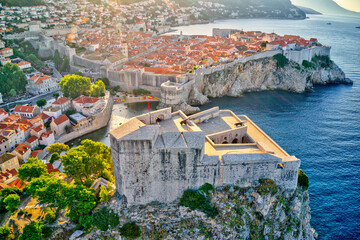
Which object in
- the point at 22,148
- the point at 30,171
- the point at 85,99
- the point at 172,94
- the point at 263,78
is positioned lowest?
the point at 22,148

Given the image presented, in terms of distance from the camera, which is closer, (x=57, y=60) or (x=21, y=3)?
(x=57, y=60)

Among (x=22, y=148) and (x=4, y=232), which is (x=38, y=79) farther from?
(x=4, y=232)

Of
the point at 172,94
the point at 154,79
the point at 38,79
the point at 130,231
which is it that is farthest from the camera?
the point at 154,79

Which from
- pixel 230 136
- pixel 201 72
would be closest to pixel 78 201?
pixel 230 136

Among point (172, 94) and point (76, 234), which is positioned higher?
point (172, 94)

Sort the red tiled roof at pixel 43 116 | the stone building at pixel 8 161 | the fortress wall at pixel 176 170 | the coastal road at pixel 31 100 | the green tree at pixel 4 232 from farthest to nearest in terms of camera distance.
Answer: the coastal road at pixel 31 100
the red tiled roof at pixel 43 116
the stone building at pixel 8 161
the fortress wall at pixel 176 170
the green tree at pixel 4 232

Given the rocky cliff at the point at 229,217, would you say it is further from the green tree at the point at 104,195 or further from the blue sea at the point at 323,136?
the blue sea at the point at 323,136

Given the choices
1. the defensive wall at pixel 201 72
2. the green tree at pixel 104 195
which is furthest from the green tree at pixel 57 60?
the green tree at pixel 104 195
